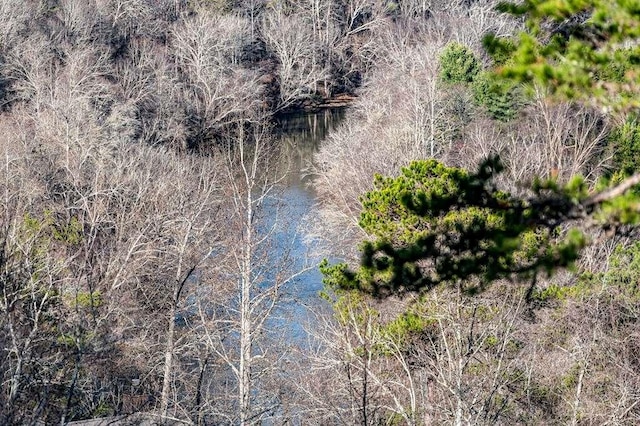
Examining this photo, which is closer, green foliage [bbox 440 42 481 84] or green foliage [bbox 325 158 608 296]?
green foliage [bbox 325 158 608 296]

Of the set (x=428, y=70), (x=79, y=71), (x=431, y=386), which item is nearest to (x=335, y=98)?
(x=428, y=70)

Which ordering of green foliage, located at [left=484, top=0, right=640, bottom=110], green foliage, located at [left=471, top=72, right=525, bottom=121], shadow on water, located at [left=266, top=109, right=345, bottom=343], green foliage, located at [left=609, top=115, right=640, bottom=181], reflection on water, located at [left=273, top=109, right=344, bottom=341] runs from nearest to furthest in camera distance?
green foliage, located at [left=484, top=0, right=640, bottom=110]
shadow on water, located at [left=266, top=109, right=345, bottom=343]
reflection on water, located at [left=273, top=109, right=344, bottom=341]
green foliage, located at [left=609, top=115, right=640, bottom=181]
green foliage, located at [left=471, top=72, right=525, bottom=121]

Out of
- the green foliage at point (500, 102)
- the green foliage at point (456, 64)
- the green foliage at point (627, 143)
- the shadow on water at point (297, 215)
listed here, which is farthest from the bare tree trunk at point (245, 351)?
the green foliage at point (456, 64)

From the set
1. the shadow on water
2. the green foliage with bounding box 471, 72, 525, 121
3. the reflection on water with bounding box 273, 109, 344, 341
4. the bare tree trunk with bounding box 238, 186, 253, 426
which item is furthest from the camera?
the green foliage with bounding box 471, 72, 525, 121

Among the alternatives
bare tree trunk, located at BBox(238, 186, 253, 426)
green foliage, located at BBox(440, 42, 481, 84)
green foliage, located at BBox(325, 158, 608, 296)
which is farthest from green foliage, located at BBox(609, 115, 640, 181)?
green foliage, located at BBox(325, 158, 608, 296)

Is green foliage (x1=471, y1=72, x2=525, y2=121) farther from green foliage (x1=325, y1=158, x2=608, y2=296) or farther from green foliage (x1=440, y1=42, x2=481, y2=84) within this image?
green foliage (x1=325, y1=158, x2=608, y2=296)

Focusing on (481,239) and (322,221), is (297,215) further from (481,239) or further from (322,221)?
(481,239)
